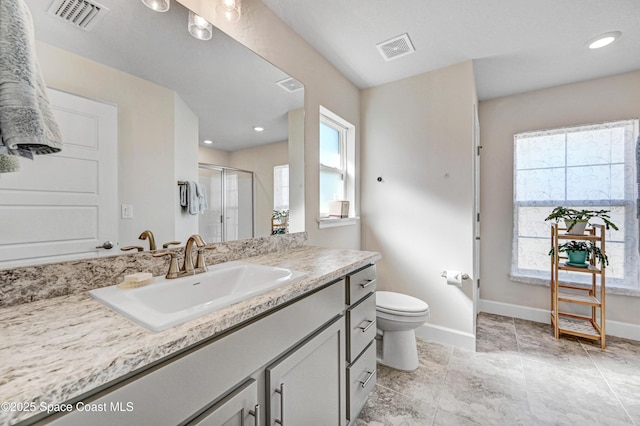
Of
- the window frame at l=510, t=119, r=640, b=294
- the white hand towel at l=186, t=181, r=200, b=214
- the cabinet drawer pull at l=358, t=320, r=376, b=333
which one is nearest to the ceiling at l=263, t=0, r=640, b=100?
the window frame at l=510, t=119, r=640, b=294

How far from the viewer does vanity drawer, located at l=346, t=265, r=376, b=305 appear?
1.27 meters

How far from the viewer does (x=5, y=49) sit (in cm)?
57

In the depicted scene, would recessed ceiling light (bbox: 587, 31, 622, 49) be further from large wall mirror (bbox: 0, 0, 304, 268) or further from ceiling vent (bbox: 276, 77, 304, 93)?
large wall mirror (bbox: 0, 0, 304, 268)

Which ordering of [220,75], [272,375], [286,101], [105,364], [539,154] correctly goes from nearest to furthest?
[105,364] < [272,375] < [220,75] < [286,101] < [539,154]

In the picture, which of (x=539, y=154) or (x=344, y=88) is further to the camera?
(x=539, y=154)

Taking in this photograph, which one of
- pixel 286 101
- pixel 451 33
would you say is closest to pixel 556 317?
pixel 451 33

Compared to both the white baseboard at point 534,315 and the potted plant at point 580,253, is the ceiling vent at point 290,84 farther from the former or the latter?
the white baseboard at point 534,315

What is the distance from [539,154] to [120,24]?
137 inches

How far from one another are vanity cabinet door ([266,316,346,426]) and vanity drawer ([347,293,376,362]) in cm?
8

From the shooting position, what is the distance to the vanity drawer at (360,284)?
1.27 metres

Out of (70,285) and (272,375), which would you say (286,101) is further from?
(272,375)

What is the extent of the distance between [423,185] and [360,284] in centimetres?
140

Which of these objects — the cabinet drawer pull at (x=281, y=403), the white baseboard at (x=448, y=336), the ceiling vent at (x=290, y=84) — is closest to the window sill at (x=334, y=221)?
the ceiling vent at (x=290, y=84)

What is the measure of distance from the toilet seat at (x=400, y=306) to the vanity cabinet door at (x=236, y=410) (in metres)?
1.27
